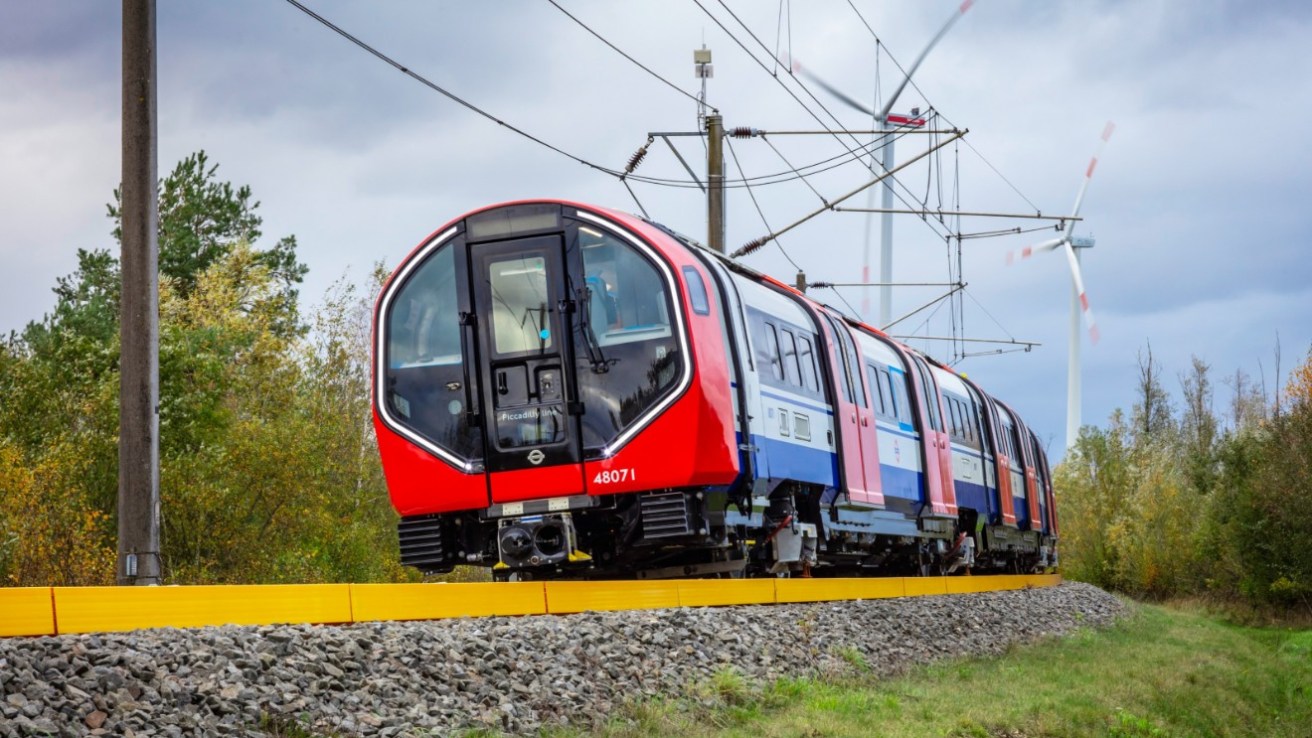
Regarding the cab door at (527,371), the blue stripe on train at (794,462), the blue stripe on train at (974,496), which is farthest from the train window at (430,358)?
the blue stripe on train at (974,496)

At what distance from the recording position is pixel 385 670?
7.25m

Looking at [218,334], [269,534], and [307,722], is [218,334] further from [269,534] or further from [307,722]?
[307,722]

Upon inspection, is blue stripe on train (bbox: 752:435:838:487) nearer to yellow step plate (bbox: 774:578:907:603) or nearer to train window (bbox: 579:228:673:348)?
Result: yellow step plate (bbox: 774:578:907:603)

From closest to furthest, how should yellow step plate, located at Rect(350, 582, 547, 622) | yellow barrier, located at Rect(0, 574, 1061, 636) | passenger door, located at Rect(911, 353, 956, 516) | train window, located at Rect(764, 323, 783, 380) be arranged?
yellow barrier, located at Rect(0, 574, 1061, 636) < yellow step plate, located at Rect(350, 582, 547, 622) < train window, located at Rect(764, 323, 783, 380) < passenger door, located at Rect(911, 353, 956, 516)

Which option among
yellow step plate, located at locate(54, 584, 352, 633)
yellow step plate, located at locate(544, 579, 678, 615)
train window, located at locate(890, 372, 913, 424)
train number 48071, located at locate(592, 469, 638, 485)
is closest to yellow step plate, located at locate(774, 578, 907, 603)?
train number 48071, located at locate(592, 469, 638, 485)

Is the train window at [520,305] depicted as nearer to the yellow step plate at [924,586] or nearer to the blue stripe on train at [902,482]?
the blue stripe on train at [902,482]

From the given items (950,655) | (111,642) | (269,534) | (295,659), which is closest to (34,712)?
(111,642)

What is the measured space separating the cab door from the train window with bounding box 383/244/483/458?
9.3 inches

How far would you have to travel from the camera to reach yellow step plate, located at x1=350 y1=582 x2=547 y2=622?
8.56m

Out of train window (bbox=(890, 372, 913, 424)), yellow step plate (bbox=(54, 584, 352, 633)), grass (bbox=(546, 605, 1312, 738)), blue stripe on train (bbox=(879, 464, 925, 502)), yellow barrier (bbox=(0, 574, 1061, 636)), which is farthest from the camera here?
train window (bbox=(890, 372, 913, 424))

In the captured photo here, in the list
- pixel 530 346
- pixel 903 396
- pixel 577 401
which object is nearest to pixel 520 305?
pixel 530 346

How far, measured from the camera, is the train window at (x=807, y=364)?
608 inches

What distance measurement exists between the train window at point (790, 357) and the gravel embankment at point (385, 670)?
11.3 feet

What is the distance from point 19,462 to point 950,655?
43.4 ft
